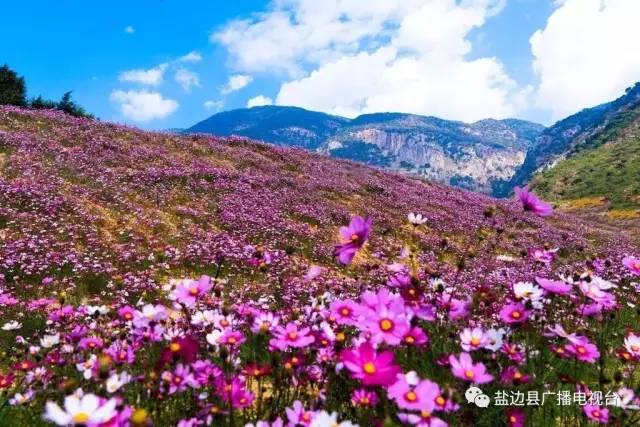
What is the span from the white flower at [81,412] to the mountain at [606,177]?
7334 centimetres

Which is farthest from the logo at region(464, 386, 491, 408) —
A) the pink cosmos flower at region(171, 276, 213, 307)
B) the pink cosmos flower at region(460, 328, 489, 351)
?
the pink cosmos flower at region(171, 276, 213, 307)

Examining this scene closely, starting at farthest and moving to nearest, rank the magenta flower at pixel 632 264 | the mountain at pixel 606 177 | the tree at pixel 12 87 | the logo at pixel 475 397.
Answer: the mountain at pixel 606 177
the tree at pixel 12 87
the magenta flower at pixel 632 264
the logo at pixel 475 397

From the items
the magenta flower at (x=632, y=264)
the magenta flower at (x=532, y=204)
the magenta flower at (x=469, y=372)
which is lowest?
the magenta flower at (x=469, y=372)

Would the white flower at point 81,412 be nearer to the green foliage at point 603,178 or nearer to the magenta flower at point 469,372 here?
the magenta flower at point 469,372

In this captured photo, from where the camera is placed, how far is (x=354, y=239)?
120 inches

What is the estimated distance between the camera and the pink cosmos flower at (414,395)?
2271mm

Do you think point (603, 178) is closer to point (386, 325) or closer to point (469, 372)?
point (469, 372)

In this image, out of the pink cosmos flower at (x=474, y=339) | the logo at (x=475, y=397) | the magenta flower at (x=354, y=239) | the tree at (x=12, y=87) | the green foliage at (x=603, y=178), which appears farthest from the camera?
the green foliage at (x=603, y=178)

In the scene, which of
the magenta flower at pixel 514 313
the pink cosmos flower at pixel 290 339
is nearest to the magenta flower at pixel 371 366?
the pink cosmos flower at pixel 290 339

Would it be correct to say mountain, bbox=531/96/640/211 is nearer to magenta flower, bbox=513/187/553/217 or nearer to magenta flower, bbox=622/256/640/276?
magenta flower, bbox=622/256/640/276

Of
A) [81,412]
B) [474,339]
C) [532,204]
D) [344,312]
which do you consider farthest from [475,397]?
[81,412]

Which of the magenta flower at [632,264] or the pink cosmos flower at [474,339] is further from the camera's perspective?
the magenta flower at [632,264]

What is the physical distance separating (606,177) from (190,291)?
375 ft

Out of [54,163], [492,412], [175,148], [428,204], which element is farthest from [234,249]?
[428,204]
